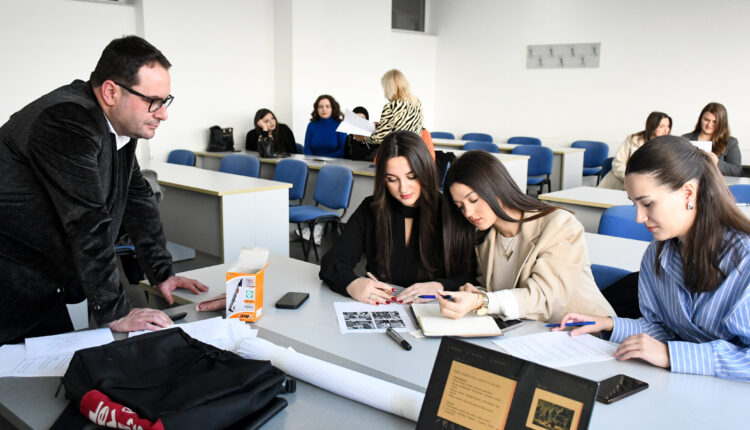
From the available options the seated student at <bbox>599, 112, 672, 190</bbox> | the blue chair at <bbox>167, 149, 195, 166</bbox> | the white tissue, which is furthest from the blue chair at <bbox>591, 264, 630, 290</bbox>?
the blue chair at <bbox>167, 149, 195, 166</bbox>

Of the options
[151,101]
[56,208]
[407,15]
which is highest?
[407,15]

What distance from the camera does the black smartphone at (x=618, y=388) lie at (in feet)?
4.24

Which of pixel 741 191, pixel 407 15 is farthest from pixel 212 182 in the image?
pixel 407 15

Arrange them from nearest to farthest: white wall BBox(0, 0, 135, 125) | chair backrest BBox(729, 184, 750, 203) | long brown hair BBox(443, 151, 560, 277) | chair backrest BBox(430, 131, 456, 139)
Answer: long brown hair BBox(443, 151, 560, 277) < chair backrest BBox(729, 184, 750, 203) < white wall BBox(0, 0, 135, 125) < chair backrest BBox(430, 131, 456, 139)

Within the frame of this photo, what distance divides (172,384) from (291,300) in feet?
2.53

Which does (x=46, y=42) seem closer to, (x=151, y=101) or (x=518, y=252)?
(x=151, y=101)

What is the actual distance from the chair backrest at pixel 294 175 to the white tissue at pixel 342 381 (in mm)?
3794

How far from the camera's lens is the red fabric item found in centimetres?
107

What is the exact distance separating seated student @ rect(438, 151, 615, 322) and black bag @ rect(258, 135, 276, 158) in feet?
15.1

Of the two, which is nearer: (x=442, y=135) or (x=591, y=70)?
(x=591, y=70)

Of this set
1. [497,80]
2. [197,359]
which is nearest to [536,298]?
[197,359]

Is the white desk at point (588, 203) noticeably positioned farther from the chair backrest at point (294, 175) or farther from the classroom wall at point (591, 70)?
the classroom wall at point (591, 70)

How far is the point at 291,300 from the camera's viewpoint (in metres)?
1.94

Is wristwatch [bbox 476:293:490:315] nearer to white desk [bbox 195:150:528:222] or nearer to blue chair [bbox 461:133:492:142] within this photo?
white desk [bbox 195:150:528:222]
